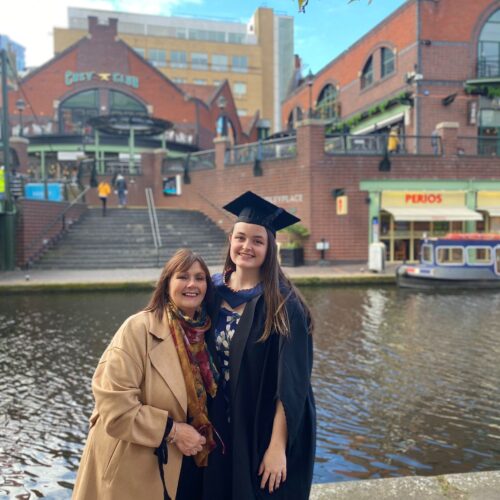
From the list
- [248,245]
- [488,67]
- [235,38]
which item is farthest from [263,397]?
[235,38]

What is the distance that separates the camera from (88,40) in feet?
126

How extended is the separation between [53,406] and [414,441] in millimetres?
3835

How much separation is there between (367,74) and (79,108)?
21.7 metres

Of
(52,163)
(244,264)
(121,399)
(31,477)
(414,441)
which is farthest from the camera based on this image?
(52,163)

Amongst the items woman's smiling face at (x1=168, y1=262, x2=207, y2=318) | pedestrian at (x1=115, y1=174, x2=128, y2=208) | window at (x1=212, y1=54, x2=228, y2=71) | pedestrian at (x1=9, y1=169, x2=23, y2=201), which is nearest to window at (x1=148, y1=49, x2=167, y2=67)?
window at (x1=212, y1=54, x2=228, y2=71)

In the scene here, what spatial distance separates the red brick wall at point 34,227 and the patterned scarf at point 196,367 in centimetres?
1832

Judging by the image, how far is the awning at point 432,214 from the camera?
2038 cm

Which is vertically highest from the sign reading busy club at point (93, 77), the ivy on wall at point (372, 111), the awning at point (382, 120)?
the sign reading busy club at point (93, 77)

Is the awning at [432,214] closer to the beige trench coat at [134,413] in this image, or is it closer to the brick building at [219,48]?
the beige trench coat at [134,413]

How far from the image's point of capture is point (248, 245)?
231 cm

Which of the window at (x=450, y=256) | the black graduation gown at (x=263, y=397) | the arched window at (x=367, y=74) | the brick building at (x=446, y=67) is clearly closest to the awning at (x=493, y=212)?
the brick building at (x=446, y=67)

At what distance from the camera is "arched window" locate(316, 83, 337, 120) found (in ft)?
115

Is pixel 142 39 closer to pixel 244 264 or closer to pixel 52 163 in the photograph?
pixel 52 163

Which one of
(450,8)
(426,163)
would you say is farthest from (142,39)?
(426,163)
